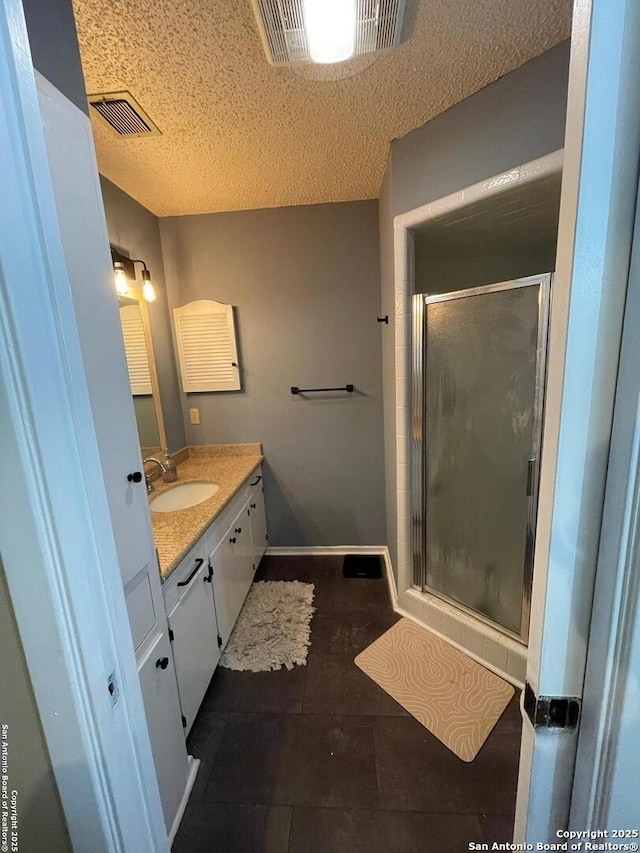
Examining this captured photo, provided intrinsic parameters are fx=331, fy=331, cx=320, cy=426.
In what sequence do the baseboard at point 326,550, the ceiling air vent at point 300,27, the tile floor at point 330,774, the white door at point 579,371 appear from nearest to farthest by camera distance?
the white door at point 579,371 → the ceiling air vent at point 300,27 → the tile floor at point 330,774 → the baseboard at point 326,550

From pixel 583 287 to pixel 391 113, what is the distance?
158cm

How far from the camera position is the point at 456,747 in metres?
1.33

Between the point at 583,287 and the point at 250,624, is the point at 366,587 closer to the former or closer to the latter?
the point at 250,624

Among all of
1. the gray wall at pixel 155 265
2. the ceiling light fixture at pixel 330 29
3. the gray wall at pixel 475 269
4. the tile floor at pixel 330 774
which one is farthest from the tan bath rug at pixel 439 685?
the ceiling light fixture at pixel 330 29

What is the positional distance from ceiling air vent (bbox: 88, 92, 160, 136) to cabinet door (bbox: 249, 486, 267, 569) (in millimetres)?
2025

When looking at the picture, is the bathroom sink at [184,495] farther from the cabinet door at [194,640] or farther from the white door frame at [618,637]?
the white door frame at [618,637]

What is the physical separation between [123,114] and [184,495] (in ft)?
6.08

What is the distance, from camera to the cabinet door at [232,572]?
169cm

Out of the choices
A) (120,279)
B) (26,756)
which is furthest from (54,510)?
(120,279)

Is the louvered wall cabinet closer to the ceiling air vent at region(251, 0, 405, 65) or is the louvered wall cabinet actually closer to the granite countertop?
the granite countertop

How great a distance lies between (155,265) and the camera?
2275 millimetres

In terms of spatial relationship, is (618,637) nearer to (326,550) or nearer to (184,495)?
(184,495)

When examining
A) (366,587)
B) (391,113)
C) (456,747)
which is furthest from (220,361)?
(456,747)

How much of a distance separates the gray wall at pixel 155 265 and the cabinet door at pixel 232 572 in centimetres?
86
